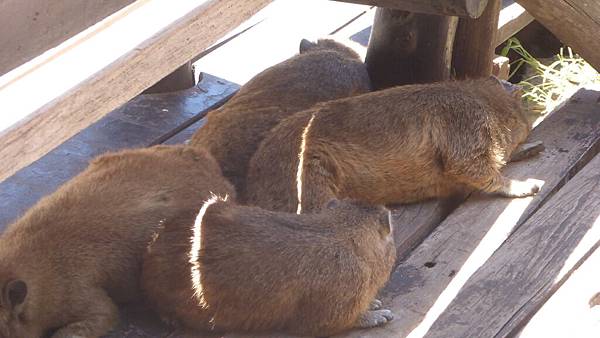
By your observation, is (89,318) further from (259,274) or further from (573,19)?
(573,19)

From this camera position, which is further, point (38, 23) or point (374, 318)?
point (374, 318)

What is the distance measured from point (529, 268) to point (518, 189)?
2.72ft

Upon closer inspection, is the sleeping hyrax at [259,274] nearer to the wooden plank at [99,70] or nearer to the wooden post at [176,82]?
the wooden plank at [99,70]

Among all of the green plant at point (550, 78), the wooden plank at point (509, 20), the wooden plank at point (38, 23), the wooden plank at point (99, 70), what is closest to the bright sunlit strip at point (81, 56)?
the wooden plank at point (99, 70)

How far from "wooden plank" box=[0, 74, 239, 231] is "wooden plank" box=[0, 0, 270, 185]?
2.33 m

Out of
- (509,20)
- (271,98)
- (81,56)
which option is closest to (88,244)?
(81,56)

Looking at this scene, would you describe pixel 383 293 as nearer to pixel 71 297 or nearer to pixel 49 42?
pixel 71 297

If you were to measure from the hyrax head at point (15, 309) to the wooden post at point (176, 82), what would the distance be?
289 cm

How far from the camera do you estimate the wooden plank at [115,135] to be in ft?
19.7

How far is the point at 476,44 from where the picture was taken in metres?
6.82

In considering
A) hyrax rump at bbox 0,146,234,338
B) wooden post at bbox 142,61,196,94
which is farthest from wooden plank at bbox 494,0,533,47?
hyrax rump at bbox 0,146,234,338

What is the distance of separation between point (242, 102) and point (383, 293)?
1.76 m

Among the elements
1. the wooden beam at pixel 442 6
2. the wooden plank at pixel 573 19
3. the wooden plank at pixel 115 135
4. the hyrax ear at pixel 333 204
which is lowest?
the wooden plank at pixel 115 135

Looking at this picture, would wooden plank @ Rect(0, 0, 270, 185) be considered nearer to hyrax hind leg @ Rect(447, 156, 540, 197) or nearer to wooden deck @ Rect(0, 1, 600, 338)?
wooden deck @ Rect(0, 1, 600, 338)
